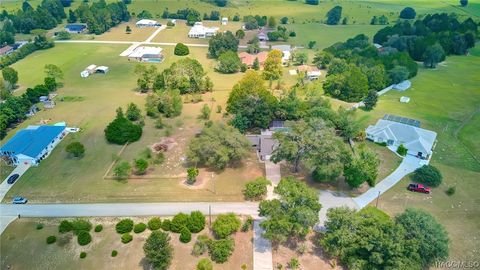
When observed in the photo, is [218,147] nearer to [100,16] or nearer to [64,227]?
[64,227]

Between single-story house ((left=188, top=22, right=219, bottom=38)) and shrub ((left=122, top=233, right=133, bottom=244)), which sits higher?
single-story house ((left=188, top=22, right=219, bottom=38))

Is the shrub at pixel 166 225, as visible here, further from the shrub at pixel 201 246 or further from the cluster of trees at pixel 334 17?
the cluster of trees at pixel 334 17

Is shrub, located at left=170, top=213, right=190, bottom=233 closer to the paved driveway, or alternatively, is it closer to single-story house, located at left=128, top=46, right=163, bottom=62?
the paved driveway

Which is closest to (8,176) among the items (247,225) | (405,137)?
(247,225)

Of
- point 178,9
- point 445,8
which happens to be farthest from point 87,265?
point 445,8

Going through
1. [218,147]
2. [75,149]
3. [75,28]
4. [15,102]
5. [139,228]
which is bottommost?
[139,228]

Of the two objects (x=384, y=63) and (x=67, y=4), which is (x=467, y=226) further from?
(x=67, y=4)

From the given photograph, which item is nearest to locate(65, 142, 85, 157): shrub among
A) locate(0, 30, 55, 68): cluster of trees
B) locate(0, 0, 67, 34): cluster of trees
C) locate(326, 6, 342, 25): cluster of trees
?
locate(0, 30, 55, 68): cluster of trees
